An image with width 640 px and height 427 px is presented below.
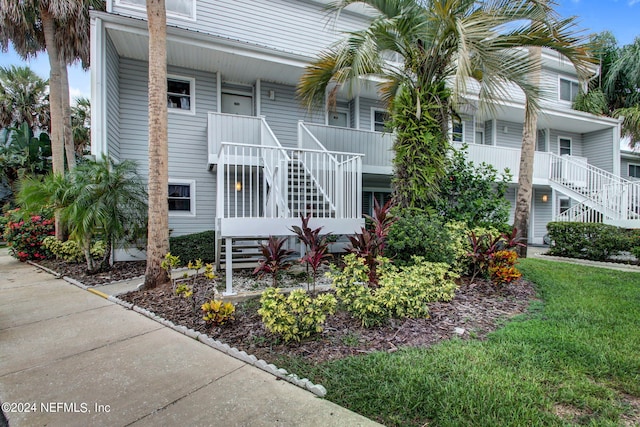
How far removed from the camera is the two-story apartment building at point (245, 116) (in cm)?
727

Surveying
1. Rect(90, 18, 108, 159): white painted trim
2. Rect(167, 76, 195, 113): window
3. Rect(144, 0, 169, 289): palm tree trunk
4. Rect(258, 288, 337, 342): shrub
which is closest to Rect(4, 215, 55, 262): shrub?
Rect(90, 18, 108, 159): white painted trim

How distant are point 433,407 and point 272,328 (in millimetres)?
1659

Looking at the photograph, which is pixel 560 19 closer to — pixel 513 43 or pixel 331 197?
pixel 513 43

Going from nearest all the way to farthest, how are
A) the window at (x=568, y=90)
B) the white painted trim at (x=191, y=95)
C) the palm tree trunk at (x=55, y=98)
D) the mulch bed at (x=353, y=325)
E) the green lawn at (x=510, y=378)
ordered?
the green lawn at (x=510, y=378)
the mulch bed at (x=353, y=325)
the palm tree trunk at (x=55, y=98)
the white painted trim at (x=191, y=95)
the window at (x=568, y=90)

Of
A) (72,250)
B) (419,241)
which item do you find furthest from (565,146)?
(72,250)

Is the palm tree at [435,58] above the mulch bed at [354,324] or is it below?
above

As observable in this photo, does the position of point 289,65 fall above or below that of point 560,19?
above

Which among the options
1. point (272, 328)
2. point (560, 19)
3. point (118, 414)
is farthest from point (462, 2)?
point (118, 414)

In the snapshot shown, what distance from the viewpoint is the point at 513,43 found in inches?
203

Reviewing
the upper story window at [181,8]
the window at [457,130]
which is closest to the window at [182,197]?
the upper story window at [181,8]

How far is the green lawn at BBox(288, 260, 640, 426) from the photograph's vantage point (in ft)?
6.96

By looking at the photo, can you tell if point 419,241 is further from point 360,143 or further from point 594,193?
point 594,193

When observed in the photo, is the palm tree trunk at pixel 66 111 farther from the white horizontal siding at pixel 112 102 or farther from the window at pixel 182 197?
the window at pixel 182 197

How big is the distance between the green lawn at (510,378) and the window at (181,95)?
8829 mm
